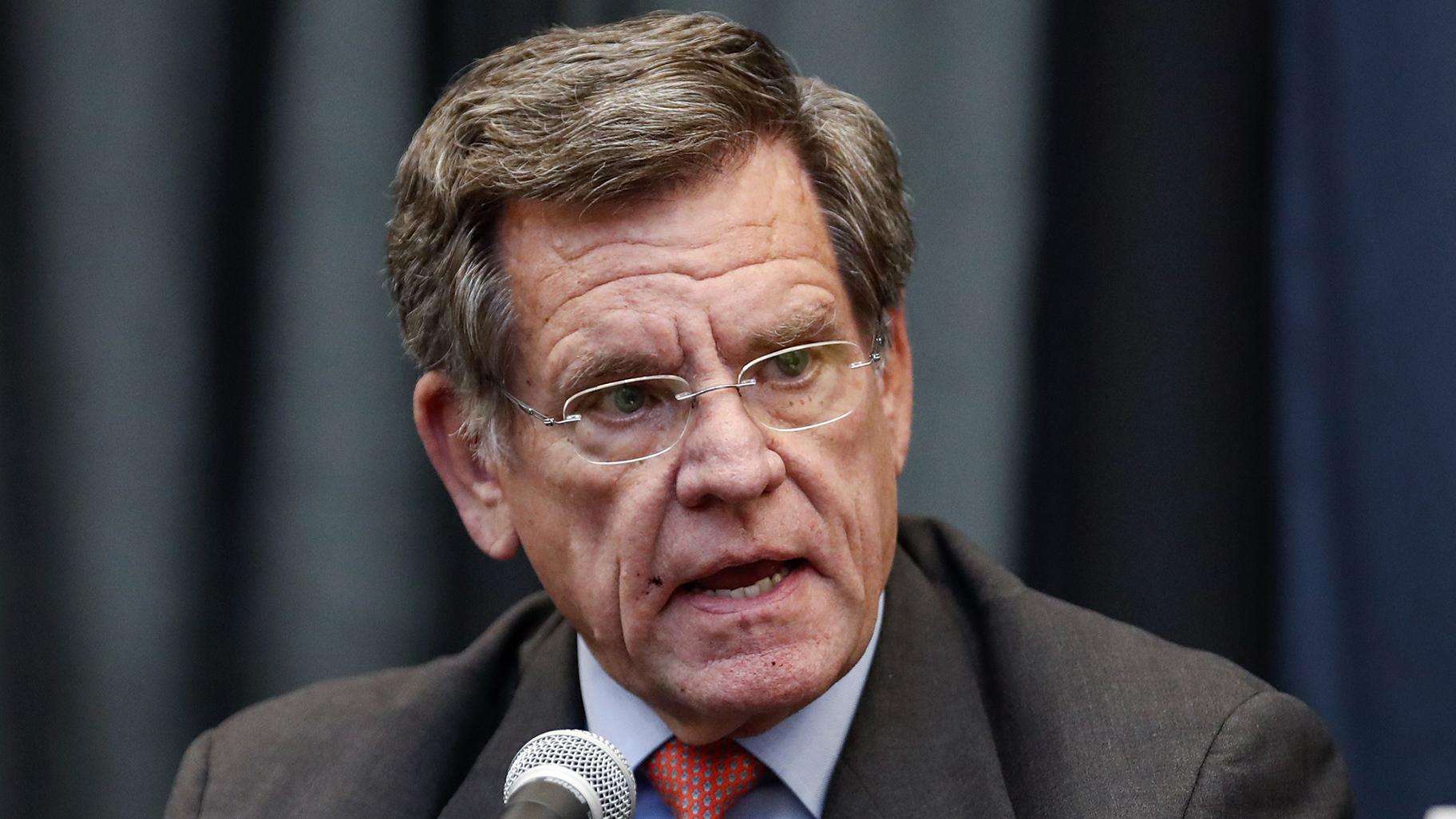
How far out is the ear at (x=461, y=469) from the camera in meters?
2.10

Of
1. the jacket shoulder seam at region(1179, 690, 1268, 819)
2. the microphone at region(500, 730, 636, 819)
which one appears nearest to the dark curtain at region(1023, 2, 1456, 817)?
the jacket shoulder seam at region(1179, 690, 1268, 819)

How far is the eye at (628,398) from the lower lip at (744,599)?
10.1 inches

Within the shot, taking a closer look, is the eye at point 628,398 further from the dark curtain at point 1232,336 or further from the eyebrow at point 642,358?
the dark curtain at point 1232,336

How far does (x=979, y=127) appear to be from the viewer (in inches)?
109

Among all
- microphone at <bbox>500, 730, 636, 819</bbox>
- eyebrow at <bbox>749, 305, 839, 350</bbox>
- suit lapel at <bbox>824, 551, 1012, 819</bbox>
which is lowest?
suit lapel at <bbox>824, 551, 1012, 819</bbox>

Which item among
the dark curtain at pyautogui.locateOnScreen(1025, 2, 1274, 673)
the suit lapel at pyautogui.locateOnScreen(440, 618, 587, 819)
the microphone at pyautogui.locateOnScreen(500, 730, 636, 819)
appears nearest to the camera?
the microphone at pyautogui.locateOnScreen(500, 730, 636, 819)

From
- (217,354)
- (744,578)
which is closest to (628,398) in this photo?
(744,578)

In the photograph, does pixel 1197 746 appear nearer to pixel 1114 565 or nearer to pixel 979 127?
pixel 1114 565

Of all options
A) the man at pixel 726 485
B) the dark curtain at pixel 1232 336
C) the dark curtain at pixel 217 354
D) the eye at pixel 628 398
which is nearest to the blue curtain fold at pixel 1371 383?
the dark curtain at pixel 1232 336

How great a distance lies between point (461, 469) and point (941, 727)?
84cm

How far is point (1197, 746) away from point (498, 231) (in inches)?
46.4

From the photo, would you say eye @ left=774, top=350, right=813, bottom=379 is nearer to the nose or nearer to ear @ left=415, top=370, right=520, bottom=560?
the nose

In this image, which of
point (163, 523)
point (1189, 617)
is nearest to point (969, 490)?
point (1189, 617)

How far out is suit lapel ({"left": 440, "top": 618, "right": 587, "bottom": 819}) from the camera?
2037 mm
